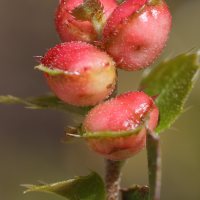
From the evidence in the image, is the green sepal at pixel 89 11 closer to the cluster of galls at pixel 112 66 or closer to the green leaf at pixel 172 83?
the cluster of galls at pixel 112 66

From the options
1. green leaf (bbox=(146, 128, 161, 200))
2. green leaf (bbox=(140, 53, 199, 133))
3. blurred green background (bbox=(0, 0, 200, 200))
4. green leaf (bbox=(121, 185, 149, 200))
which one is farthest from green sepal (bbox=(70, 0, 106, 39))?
blurred green background (bbox=(0, 0, 200, 200))

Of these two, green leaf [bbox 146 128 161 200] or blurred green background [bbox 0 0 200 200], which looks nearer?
green leaf [bbox 146 128 161 200]

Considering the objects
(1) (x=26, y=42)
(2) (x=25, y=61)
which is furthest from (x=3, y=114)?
→ (1) (x=26, y=42)

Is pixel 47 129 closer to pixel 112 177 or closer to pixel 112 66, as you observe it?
pixel 112 177

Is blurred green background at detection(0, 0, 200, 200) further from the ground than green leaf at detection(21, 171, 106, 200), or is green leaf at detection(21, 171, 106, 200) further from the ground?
green leaf at detection(21, 171, 106, 200)

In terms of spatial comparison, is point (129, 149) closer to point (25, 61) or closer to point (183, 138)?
point (183, 138)

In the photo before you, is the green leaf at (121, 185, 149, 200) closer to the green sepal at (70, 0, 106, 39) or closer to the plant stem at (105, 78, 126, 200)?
the plant stem at (105, 78, 126, 200)

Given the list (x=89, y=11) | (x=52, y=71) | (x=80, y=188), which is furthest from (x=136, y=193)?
(x=89, y=11)
